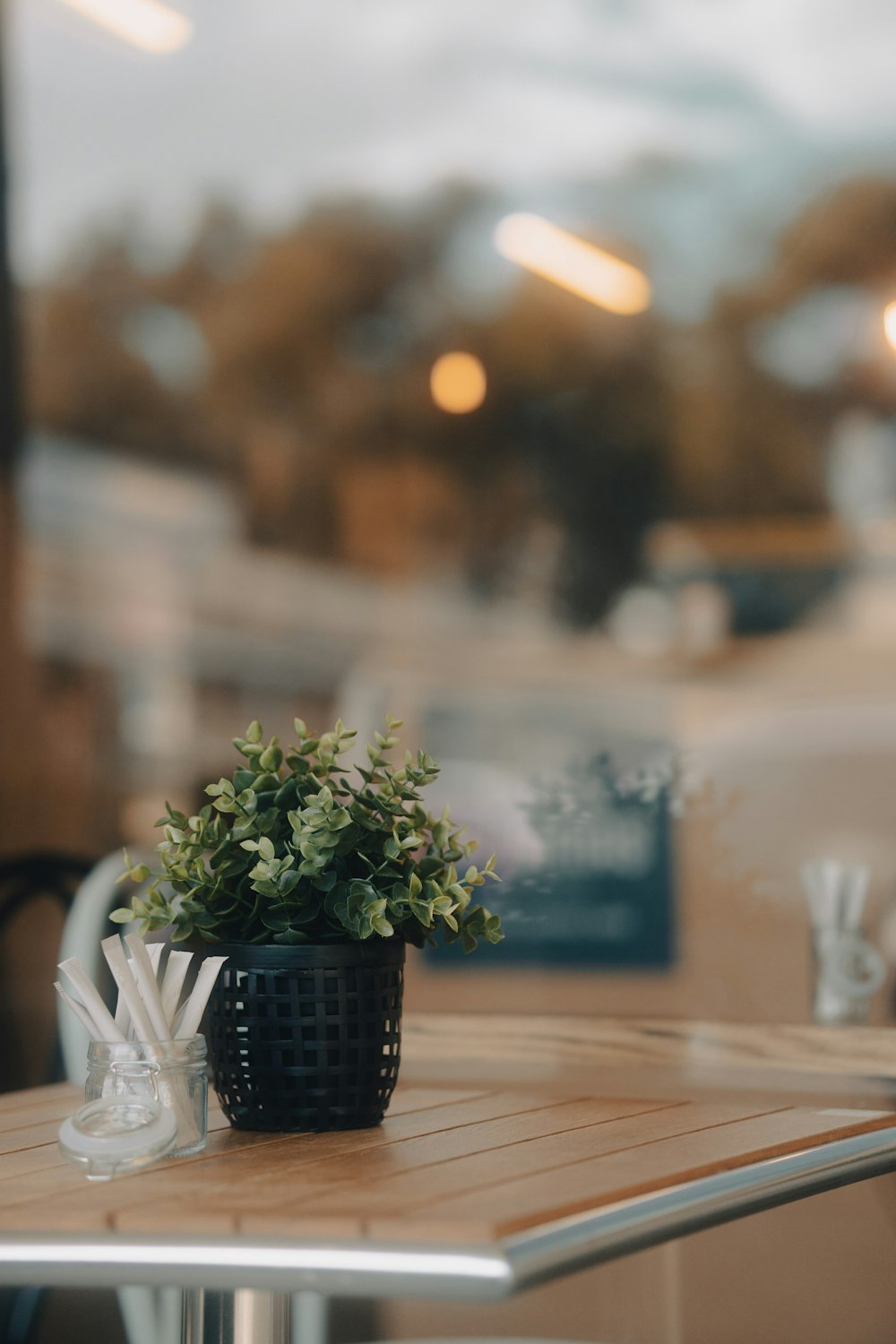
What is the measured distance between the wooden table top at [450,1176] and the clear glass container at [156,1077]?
23 mm

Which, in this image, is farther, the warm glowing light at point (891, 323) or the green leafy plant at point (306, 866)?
the warm glowing light at point (891, 323)

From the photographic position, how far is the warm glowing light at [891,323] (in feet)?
8.12

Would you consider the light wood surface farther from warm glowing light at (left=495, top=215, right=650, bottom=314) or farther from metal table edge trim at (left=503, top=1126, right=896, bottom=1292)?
warm glowing light at (left=495, top=215, right=650, bottom=314)

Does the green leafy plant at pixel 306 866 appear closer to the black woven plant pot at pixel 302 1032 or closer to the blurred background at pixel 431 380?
the black woven plant pot at pixel 302 1032

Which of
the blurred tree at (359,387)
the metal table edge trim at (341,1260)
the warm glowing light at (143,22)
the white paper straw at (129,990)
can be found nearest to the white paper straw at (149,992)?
the white paper straw at (129,990)

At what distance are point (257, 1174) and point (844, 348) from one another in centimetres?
252

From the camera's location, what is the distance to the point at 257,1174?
96cm

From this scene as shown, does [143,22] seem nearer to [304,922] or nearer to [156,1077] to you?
[304,922]

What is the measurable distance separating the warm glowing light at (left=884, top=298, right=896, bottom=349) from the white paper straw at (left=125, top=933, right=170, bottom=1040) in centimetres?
182

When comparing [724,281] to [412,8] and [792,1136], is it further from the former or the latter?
[792,1136]

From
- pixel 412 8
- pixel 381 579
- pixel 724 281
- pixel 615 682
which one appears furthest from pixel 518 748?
pixel 412 8

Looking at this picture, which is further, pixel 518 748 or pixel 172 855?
pixel 518 748

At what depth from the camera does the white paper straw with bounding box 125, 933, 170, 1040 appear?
1056mm

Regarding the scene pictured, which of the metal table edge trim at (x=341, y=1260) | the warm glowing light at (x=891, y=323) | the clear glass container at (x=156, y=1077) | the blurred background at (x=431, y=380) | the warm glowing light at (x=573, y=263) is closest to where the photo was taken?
the metal table edge trim at (x=341, y=1260)
